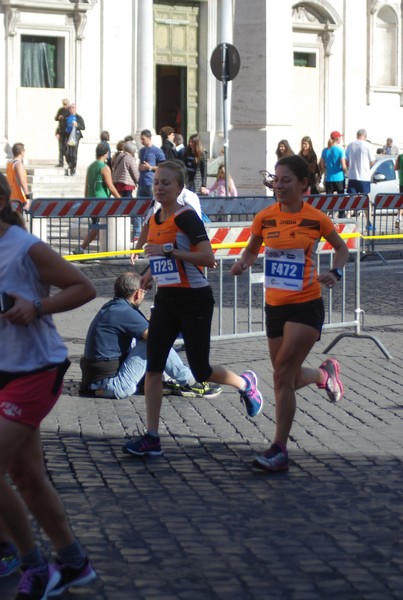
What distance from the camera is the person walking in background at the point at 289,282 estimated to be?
760 centimetres

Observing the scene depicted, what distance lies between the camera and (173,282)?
800 cm

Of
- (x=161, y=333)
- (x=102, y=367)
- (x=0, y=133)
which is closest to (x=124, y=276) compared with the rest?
(x=102, y=367)

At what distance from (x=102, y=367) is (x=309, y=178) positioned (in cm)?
250

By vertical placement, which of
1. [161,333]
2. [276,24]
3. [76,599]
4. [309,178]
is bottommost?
[76,599]

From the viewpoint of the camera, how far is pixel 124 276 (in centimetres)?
998

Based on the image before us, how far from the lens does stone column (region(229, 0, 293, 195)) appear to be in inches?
883

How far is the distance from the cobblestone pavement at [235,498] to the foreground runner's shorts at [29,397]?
0.72m

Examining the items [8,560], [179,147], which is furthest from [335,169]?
[8,560]

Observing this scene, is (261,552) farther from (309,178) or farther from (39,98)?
(39,98)

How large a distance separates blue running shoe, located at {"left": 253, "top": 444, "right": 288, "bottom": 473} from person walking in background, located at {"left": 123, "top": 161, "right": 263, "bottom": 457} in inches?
25.3

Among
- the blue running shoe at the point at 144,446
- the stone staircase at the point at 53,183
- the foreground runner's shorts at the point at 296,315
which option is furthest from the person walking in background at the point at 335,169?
the blue running shoe at the point at 144,446

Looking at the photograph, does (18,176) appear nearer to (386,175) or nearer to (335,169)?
(335,169)

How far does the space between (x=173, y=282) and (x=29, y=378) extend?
2913 millimetres

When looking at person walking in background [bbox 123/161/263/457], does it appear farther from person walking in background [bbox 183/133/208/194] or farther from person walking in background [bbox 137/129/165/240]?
person walking in background [bbox 183/133/208/194]
